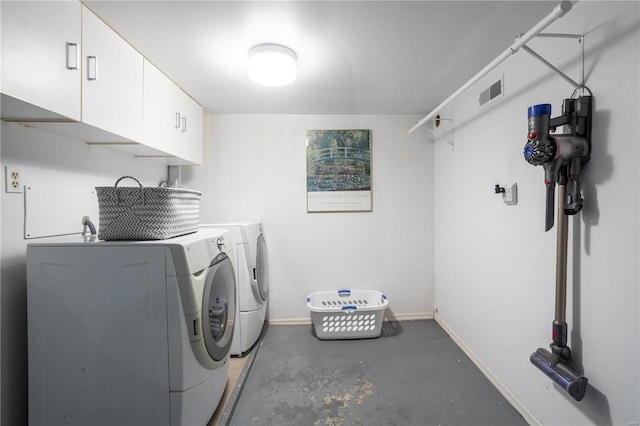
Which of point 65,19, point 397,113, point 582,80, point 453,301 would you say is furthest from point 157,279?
point 397,113

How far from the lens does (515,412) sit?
164 centimetres

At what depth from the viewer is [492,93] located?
1.88m

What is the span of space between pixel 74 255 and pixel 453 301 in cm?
275

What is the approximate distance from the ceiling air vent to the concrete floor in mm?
1980

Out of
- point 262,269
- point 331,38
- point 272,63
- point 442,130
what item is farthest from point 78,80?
point 442,130

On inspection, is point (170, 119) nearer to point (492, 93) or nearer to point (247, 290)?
point (247, 290)

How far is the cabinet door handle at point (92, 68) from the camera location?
4.30 feet

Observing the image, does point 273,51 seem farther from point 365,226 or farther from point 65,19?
point 365,226

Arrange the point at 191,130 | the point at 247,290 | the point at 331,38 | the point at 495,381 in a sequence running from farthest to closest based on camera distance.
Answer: the point at 191,130
the point at 247,290
the point at 495,381
the point at 331,38

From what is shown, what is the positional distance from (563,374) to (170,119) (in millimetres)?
2768

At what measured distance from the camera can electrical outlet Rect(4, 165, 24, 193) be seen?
126 centimetres

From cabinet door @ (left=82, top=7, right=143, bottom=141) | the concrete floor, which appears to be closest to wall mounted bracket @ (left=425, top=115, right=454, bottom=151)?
the concrete floor

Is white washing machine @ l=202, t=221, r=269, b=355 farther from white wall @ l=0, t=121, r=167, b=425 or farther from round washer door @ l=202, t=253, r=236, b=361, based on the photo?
white wall @ l=0, t=121, r=167, b=425

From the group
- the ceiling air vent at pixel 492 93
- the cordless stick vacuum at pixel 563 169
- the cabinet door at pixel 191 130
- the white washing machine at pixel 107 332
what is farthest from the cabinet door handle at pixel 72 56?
the ceiling air vent at pixel 492 93
